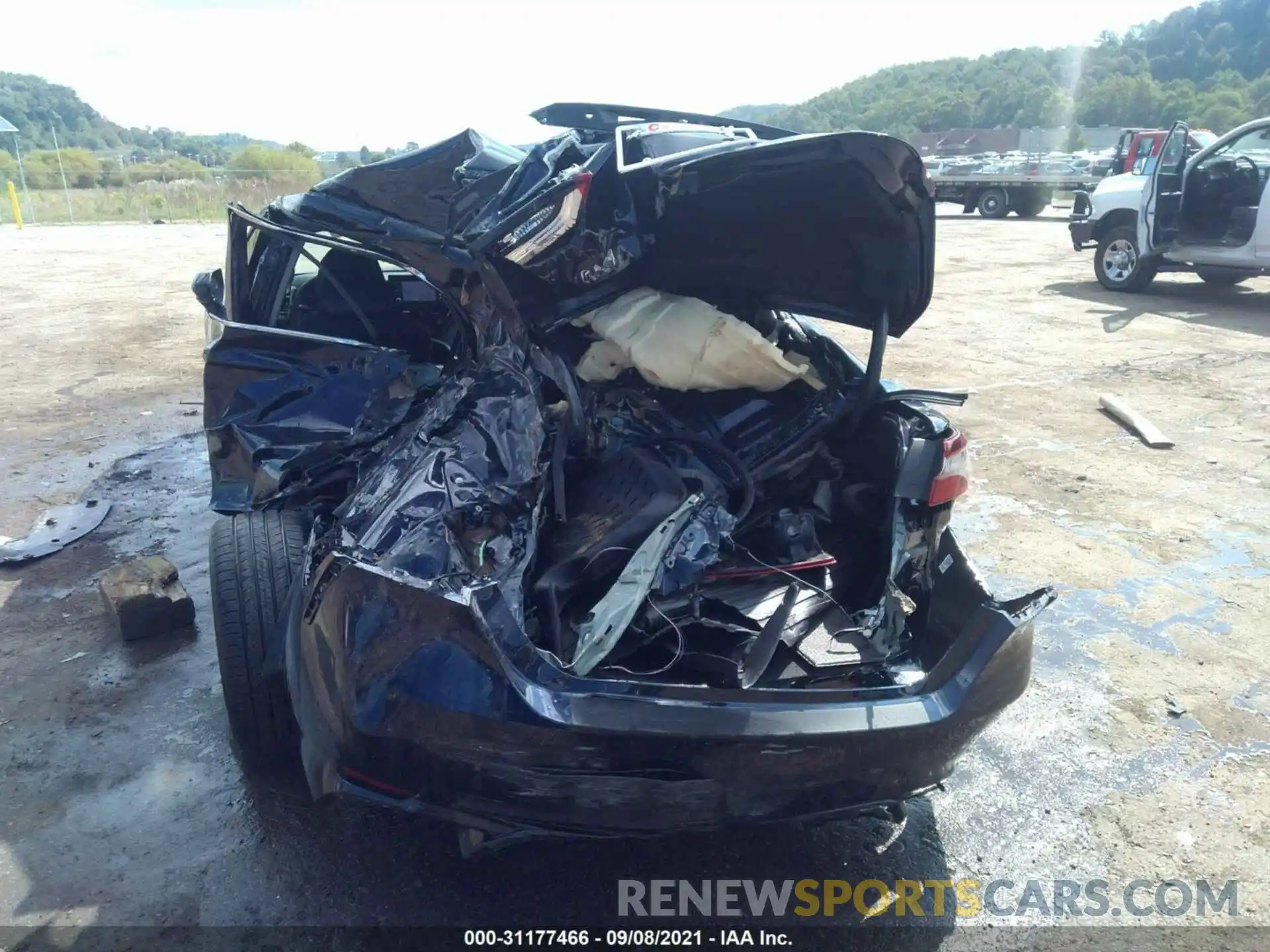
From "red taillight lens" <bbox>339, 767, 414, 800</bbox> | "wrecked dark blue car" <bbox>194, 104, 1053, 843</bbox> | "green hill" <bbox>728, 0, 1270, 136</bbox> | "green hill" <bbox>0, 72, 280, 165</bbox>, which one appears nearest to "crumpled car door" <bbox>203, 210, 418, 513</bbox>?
"wrecked dark blue car" <bbox>194, 104, 1053, 843</bbox>

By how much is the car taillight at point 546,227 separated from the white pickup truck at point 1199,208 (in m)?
10.1

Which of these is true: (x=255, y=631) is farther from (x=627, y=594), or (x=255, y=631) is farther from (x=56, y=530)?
(x=56, y=530)

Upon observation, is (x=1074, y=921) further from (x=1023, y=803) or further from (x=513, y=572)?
(x=513, y=572)

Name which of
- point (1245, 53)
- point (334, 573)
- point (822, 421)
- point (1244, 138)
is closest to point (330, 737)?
point (334, 573)

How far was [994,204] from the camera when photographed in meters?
23.9

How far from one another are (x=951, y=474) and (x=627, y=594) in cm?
105

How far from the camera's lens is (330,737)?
1892 mm

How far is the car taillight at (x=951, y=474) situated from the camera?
2.56m

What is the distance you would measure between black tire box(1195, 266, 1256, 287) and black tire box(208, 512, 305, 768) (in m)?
11.4

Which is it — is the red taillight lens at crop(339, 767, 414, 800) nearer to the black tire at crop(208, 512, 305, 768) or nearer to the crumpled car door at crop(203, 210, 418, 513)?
the black tire at crop(208, 512, 305, 768)

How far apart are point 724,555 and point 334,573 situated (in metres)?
1.14

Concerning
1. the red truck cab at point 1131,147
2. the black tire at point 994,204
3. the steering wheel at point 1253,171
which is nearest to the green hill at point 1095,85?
the black tire at point 994,204

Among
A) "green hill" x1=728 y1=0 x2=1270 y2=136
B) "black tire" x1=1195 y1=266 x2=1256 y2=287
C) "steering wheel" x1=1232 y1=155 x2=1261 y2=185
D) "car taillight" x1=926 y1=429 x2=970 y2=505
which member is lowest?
"black tire" x1=1195 y1=266 x2=1256 y2=287

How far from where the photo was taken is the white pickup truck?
997 centimetres
